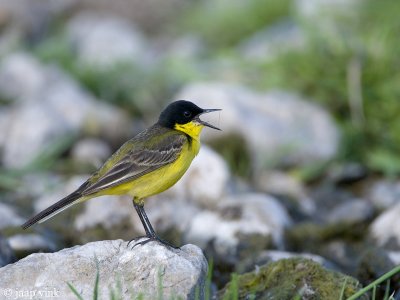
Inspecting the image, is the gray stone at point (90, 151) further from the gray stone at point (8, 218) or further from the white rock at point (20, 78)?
the gray stone at point (8, 218)

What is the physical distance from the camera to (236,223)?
7863mm

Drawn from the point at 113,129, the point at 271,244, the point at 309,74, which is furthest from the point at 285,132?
the point at 271,244

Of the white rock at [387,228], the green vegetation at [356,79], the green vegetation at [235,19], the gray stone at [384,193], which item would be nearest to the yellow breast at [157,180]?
the white rock at [387,228]

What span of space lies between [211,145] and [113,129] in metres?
1.61

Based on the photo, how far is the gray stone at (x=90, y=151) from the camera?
34.1 feet

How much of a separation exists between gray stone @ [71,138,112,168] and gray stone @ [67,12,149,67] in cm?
269

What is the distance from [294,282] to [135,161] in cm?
165

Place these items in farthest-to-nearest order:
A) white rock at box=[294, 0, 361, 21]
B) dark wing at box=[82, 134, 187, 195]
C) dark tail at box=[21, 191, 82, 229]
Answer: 1. white rock at box=[294, 0, 361, 21]
2. dark wing at box=[82, 134, 187, 195]
3. dark tail at box=[21, 191, 82, 229]

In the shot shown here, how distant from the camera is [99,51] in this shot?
15.4 metres

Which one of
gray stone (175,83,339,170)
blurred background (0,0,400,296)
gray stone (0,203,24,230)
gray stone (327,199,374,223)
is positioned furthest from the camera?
gray stone (175,83,339,170)

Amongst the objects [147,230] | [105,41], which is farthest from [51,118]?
[105,41]

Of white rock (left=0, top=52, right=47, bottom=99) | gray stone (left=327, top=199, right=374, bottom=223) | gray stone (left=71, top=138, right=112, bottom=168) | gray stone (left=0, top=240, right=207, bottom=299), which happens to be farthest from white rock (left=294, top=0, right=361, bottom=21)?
gray stone (left=0, top=240, right=207, bottom=299)

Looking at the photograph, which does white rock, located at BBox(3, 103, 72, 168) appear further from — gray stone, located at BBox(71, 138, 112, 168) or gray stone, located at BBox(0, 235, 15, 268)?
gray stone, located at BBox(0, 235, 15, 268)

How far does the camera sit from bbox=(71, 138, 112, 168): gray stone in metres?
10.4
